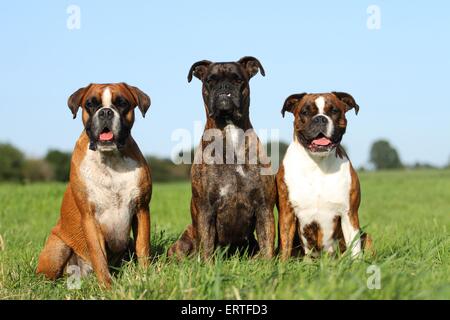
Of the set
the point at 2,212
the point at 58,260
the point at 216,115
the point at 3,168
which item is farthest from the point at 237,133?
the point at 3,168

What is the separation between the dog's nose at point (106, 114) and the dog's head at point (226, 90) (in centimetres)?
114

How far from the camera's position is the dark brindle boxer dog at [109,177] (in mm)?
6117

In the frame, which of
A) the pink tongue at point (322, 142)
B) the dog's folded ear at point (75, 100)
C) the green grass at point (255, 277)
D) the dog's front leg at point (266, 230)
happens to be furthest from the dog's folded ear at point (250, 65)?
the green grass at point (255, 277)

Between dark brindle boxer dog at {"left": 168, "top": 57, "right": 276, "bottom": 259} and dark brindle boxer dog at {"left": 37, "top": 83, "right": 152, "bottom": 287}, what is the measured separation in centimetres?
67

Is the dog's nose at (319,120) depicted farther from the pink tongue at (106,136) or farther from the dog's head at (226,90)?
the pink tongue at (106,136)

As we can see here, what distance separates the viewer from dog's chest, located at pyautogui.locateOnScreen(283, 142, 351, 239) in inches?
251

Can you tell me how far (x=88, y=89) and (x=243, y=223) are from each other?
91.7 inches

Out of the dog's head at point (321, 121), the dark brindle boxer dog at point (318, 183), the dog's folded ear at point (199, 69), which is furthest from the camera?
the dog's folded ear at point (199, 69)

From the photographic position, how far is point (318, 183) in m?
6.41

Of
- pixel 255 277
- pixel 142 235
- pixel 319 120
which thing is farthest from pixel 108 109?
pixel 255 277

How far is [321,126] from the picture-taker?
6.19 meters

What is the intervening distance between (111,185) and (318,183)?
2299 millimetres

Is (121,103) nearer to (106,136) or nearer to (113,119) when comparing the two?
(113,119)
